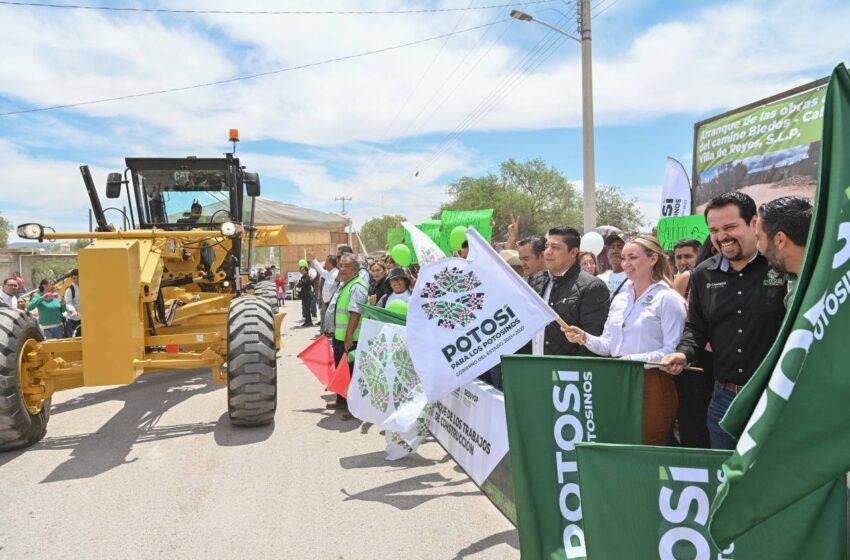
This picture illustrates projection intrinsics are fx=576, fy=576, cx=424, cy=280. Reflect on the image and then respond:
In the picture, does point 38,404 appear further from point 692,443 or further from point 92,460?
point 692,443

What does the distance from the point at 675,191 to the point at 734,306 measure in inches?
216

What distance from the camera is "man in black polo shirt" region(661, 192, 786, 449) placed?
2.79 meters

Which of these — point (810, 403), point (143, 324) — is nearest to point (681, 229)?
point (810, 403)

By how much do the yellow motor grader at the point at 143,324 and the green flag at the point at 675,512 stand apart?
4330 millimetres

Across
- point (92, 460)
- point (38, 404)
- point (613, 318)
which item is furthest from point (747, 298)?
point (38, 404)

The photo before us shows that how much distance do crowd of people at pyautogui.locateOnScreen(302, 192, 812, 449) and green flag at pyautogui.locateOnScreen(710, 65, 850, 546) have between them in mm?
814

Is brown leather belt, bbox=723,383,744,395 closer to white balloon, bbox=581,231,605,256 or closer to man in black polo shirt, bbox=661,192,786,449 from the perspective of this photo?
man in black polo shirt, bbox=661,192,786,449

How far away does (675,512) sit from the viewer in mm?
A: 1982

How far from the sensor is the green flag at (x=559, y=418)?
277 centimetres

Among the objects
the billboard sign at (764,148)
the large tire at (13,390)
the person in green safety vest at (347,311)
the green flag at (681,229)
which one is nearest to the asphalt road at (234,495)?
the large tire at (13,390)

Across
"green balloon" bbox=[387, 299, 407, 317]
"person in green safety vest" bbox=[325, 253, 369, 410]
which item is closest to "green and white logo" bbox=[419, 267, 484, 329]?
"green balloon" bbox=[387, 299, 407, 317]

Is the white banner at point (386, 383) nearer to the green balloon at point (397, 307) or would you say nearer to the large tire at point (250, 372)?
the green balloon at point (397, 307)

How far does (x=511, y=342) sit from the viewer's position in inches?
134

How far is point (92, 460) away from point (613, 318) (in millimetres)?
4664
